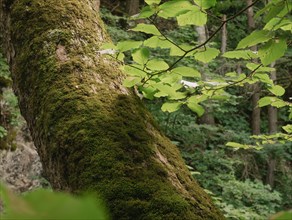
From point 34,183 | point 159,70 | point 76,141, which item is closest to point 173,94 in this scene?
point 159,70

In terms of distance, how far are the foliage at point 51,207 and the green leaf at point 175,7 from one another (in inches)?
38.8

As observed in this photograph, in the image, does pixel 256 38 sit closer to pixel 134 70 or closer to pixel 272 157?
pixel 134 70

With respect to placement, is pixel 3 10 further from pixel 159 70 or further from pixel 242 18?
pixel 242 18

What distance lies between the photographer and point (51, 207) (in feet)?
0.74

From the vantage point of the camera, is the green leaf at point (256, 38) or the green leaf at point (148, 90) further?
the green leaf at point (148, 90)

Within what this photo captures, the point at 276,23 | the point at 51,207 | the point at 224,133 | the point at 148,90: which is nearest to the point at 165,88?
the point at 148,90

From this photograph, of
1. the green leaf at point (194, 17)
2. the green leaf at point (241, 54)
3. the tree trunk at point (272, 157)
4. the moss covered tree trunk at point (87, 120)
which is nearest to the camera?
the moss covered tree trunk at point (87, 120)

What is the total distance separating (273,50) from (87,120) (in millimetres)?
660

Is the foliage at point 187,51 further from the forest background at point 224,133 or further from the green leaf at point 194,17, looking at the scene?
the forest background at point 224,133

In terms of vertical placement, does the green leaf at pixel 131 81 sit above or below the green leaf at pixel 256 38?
below

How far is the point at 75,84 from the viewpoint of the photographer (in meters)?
1.37

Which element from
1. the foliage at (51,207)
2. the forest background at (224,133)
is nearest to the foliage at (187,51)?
the foliage at (51,207)

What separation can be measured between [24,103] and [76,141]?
1.42 ft

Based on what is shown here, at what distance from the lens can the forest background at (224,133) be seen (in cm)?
589
